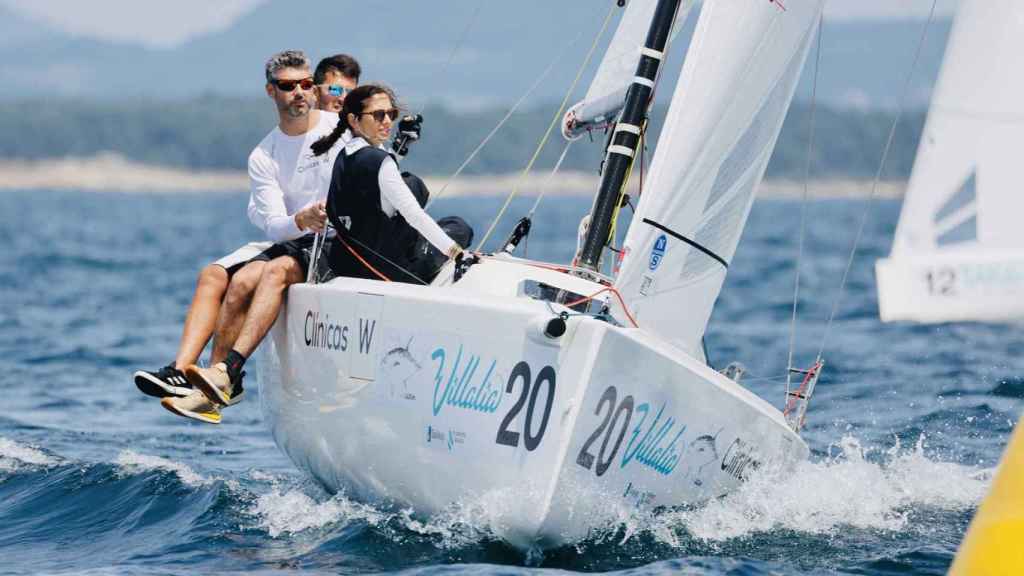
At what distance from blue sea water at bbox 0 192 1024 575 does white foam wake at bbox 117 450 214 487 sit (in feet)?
0.06

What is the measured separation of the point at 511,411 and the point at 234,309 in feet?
4.80

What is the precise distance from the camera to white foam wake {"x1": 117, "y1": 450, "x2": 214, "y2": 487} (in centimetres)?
671

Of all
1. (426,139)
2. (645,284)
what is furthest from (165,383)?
(426,139)

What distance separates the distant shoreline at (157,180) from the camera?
97.8m

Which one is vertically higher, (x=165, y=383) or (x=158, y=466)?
(x=165, y=383)

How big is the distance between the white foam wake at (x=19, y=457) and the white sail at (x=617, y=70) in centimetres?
284

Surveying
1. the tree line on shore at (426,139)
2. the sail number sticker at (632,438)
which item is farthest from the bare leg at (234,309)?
the tree line on shore at (426,139)

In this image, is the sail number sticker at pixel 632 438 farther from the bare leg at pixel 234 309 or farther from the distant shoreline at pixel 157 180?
the distant shoreline at pixel 157 180

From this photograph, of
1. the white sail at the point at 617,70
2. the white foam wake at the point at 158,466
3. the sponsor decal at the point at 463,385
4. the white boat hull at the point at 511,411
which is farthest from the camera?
the white foam wake at the point at 158,466

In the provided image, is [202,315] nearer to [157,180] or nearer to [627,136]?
[627,136]

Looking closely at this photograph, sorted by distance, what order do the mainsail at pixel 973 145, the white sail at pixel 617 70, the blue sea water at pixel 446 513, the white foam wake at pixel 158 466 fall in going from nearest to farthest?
the blue sea water at pixel 446 513 < the white sail at pixel 617 70 < the white foam wake at pixel 158 466 < the mainsail at pixel 973 145

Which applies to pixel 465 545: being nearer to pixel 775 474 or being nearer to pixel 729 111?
pixel 775 474

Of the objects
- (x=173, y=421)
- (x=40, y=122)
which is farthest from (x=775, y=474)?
(x=40, y=122)

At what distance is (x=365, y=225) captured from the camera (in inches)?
Result: 219
